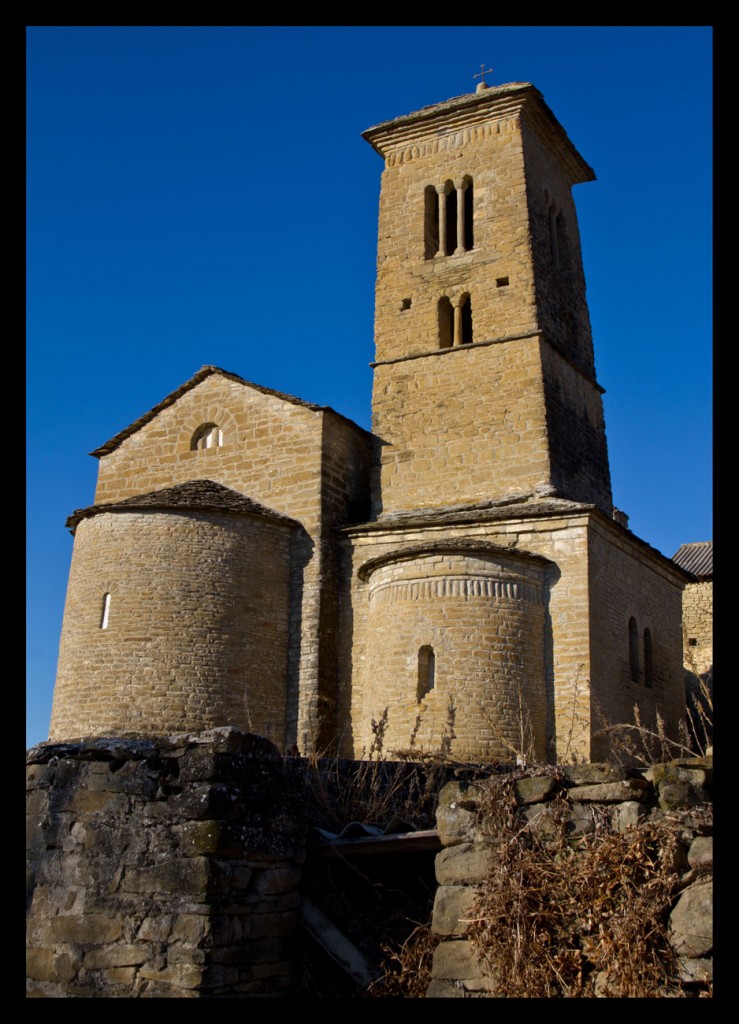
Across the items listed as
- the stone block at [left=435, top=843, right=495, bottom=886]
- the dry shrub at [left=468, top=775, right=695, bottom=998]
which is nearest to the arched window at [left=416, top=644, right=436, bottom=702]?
the stone block at [left=435, top=843, right=495, bottom=886]

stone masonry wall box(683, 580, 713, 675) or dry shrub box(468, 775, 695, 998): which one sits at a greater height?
stone masonry wall box(683, 580, 713, 675)

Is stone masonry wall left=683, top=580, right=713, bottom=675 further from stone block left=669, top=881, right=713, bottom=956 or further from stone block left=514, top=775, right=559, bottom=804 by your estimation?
stone block left=669, top=881, right=713, bottom=956

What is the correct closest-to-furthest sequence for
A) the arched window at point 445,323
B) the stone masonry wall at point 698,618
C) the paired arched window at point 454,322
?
1. the paired arched window at point 454,322
2. the arched window at point 445,323
3. the stone masonry wall at point 698,618

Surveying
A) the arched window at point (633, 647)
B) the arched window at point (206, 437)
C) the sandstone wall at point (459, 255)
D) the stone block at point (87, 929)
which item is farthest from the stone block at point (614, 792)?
the arched window at point (206, 437)

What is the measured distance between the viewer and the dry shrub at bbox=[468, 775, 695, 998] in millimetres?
5531

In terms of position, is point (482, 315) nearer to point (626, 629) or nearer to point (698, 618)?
point (626, 629)

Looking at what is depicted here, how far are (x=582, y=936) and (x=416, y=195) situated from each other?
18.1 metres

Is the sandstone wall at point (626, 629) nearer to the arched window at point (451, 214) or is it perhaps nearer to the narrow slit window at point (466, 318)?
the narrow slit window at point (466, 318)

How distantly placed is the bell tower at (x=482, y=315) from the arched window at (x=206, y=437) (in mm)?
3066

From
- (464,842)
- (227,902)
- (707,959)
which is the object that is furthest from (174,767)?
(707,959)

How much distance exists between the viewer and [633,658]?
17.7 metres

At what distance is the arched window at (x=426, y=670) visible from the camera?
15617 millimetres

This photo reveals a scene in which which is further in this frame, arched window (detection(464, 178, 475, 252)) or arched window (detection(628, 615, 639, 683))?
arched window (detection(464, 178, 475, 252))

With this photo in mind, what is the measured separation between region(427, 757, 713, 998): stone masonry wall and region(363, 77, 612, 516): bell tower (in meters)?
11.8
